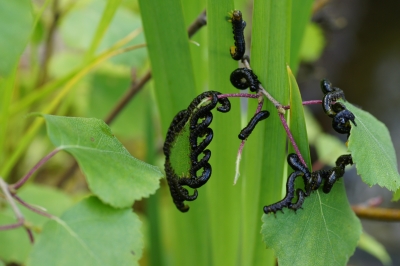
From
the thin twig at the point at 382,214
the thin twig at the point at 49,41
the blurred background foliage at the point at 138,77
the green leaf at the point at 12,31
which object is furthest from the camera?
the thin twig at the point at 49,41

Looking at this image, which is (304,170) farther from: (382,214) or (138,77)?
(138,77)

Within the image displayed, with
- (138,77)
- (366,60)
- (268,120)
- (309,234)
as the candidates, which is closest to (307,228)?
(309,234)

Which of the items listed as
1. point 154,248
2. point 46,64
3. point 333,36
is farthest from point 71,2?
point 333,36

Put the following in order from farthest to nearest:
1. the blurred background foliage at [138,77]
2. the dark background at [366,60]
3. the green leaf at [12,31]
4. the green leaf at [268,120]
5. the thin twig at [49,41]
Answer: the dark background at [366,60], the thin twig at [49,41], the blurred background foliage at [138,77], the green leaf at [268,120], the green leaf at [12,31]

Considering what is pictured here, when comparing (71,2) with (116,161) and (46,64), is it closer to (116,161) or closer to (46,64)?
(46,64)

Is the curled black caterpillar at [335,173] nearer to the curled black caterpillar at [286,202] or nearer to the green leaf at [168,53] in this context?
the curled black caterpillar at [286,202]

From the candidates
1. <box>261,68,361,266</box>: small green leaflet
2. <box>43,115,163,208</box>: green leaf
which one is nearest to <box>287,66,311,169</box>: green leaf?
<box>261,68,361,266</box>: small green leaflet

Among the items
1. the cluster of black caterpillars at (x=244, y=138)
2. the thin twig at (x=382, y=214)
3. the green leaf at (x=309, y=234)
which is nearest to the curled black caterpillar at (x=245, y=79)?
the cluster of black caterpillars at (x=244, y=138)
